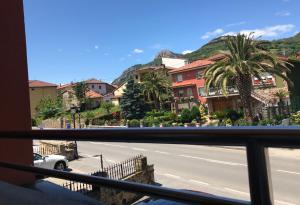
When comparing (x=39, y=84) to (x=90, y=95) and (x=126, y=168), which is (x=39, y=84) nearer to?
(x=90, y=95)

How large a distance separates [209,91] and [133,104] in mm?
9679

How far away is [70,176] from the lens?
1.82 metres

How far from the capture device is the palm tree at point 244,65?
20.1m

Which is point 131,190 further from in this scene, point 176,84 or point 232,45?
point 176,84

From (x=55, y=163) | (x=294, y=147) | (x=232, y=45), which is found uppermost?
(x=232, y=45)

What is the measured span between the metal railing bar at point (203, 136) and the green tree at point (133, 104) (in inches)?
1599

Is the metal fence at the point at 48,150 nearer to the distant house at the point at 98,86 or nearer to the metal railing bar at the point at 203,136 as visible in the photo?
the metal railing bar at the point at 203,136

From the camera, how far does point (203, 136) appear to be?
A: 1.02 meters

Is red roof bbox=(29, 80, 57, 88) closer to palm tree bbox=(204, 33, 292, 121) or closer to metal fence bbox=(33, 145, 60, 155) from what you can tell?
metal fence bbox=(33, 145, 60, 155)

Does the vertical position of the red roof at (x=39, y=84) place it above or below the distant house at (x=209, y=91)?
above

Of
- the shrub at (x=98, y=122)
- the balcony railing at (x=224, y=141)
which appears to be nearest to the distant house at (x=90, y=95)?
the shrub at (x=98, y=122)

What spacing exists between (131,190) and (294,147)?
0.71 metres

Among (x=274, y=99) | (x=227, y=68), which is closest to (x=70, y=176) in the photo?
(x=227, y=68)

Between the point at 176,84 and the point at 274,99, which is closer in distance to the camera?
the point at 274,99
